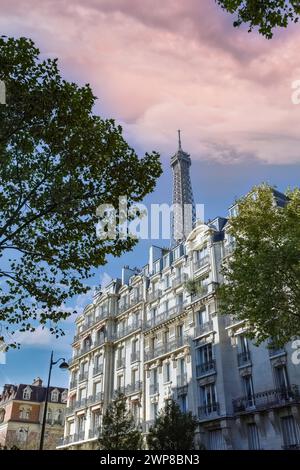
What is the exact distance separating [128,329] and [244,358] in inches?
640

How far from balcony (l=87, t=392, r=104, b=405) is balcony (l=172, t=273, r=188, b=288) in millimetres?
13597

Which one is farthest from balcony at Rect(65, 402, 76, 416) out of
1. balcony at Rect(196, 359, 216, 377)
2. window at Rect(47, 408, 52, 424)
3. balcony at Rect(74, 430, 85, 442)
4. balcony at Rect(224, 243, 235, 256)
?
balcony at Rect(224, 243, 235, 256)

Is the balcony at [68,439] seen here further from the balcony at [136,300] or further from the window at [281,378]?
the window at [281,378]

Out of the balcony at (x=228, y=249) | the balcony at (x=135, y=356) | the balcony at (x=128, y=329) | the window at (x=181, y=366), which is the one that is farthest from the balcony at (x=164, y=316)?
the balcony at (x=228, y=249)

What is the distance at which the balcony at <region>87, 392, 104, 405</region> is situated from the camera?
43537 mm

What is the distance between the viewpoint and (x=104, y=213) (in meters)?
15.6

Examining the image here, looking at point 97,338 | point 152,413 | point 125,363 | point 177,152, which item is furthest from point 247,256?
point 177,152

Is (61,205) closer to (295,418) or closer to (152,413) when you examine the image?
(295,418)

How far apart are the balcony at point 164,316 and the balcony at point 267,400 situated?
32.5 ft

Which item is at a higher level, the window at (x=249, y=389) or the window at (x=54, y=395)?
the window at (x=54, y=395)

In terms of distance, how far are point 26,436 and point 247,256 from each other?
56.5 m

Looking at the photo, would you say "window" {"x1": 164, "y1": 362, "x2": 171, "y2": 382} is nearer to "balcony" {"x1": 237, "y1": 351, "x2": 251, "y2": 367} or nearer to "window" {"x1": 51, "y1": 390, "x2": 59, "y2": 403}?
"balcony" {"x1": 237, "y1": 351, "x2": 251, "y2": 367}

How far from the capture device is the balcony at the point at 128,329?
4308 centimetres

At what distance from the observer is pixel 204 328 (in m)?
34.0
